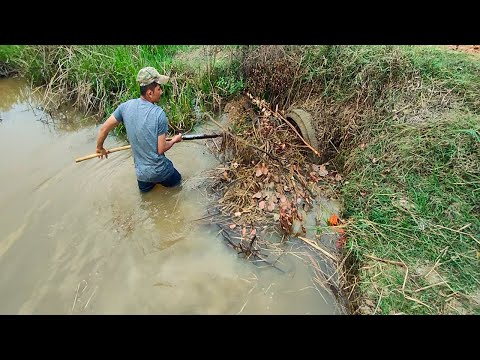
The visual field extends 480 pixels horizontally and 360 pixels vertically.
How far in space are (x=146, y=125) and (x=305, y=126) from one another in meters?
2.03

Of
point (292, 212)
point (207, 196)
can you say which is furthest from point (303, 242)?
point (207, 196)

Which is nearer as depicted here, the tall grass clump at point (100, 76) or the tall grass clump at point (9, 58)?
the tall grass clump at point (100, 76)

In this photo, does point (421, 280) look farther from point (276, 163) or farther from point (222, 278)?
point (276, 163)

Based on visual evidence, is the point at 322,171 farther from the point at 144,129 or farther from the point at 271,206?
the point at 144,129

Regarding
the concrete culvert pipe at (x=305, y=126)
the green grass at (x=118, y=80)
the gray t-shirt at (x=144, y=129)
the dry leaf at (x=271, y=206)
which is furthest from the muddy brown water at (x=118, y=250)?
the concrete culvert pipe at (x=305, y=126)

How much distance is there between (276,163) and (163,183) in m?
1.40

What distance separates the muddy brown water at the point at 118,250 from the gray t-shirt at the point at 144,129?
1.83 feet

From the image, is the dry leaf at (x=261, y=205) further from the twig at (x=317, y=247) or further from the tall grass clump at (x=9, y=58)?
the tall grass clump at (x=9, y=58)

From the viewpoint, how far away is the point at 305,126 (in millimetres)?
4582

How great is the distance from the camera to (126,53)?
598 centimetres

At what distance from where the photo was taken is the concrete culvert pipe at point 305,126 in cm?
455

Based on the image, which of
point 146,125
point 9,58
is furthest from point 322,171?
point 9,58

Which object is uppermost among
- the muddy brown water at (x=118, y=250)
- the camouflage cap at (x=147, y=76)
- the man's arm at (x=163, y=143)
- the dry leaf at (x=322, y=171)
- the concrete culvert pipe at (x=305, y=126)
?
the camouflage cap at (x=147, y=76)

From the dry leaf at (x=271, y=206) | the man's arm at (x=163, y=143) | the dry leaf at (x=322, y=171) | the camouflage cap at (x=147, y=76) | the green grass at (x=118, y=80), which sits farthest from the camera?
the green grass at (x=118, y=80)
